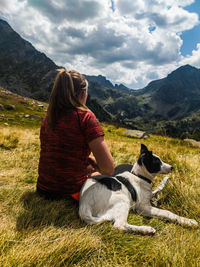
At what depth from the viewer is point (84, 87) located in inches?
132

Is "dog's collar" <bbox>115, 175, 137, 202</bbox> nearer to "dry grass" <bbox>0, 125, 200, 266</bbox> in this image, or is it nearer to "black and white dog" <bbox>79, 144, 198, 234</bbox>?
"black and white dog" <bbox>79, 144, 198, 234</bbox>

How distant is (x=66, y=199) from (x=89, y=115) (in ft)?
6.12

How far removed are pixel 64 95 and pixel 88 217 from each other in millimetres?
2166

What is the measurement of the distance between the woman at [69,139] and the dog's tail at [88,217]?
1.70ft

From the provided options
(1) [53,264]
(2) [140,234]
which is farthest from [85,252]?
(2) [140,234]

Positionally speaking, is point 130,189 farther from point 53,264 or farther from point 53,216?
point 53,264

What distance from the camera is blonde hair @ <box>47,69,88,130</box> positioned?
3088mm

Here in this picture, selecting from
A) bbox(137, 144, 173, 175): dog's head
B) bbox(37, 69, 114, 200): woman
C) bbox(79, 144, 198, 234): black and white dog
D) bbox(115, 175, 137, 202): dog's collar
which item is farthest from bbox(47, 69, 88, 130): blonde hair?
bbox(137, 144, 173, 175): dog's head

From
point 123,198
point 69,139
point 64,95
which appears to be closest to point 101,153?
point 69,139

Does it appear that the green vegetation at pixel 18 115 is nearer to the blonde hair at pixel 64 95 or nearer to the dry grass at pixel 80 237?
the dry grass at pixel 80 237

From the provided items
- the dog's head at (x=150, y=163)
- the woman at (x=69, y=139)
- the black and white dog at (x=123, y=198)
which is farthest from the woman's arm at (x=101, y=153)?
the dog's head at (x=150, y=163)

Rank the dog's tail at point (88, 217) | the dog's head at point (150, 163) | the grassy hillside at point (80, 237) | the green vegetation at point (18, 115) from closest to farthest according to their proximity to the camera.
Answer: the grassy hillside at point (80, 237), the dog's tail at point (88, 217), the dog's head at point (150, 163), the green vegetation at point (18, 115)

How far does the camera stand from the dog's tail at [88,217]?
9.57 ft

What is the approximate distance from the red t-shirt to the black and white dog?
35cm
